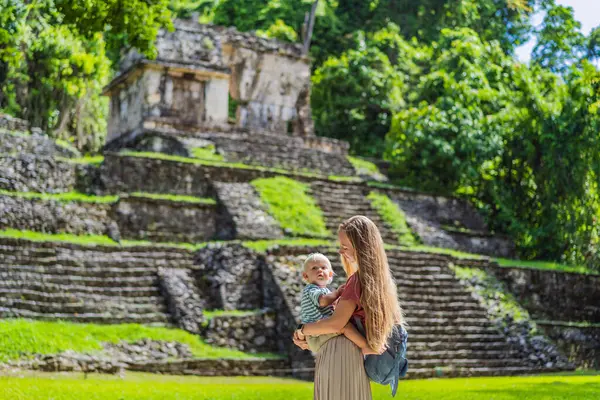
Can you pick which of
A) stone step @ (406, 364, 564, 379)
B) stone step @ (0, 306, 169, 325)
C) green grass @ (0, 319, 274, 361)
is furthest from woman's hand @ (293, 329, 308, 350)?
stone step @ (406, 364, 564, 379)

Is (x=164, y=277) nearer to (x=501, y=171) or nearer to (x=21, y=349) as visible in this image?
(x=21, y=349)

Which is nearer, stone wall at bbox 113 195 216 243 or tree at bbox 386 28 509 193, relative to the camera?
stone wall at bbox 113 195 216 243

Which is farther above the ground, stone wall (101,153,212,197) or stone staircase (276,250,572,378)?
stone wall (101,153,212,197)

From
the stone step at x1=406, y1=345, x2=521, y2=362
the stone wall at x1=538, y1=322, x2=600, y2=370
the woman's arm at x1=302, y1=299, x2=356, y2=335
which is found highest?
the woman's arm at x1=302, y1=299, x2=356, y2=335

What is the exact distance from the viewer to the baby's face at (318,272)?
4613mm

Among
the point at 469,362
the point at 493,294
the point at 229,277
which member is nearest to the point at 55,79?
the point at 229,277

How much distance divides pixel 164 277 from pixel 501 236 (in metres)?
8.81

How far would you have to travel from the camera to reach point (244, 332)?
1241cm

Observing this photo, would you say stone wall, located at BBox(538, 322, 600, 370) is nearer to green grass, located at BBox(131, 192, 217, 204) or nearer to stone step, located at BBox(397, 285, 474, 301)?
stone step, located at BBox(397, 285, 474, 301)

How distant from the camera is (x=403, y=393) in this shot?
9.76 m

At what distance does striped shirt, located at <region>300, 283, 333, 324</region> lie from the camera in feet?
14.9

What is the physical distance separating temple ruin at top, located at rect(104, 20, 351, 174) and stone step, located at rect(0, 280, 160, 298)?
6240 mm

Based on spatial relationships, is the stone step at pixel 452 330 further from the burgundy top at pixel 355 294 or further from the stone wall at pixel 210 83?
the burgundy top at pixel 355 294

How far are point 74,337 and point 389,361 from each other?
7.30m
